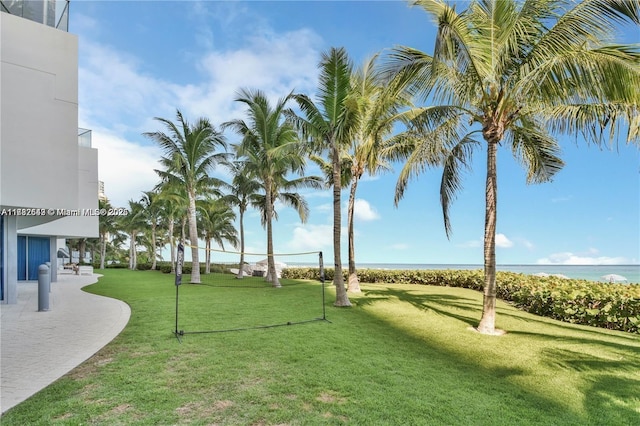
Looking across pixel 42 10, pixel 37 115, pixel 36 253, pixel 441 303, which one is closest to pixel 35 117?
pixel 37 115

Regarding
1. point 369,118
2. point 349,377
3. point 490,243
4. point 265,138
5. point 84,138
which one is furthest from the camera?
point 84,138

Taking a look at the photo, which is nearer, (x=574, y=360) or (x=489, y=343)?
(x=574, y=360)

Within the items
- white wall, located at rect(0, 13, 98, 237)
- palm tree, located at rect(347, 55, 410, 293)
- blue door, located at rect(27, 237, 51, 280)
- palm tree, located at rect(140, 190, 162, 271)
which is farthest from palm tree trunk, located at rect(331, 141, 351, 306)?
palm tree, located at rect(140, 190, 162, 271)

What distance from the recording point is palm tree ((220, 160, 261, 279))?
21.8m

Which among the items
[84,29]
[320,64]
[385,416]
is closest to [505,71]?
[320,64]

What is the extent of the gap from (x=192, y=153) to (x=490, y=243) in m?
17.1

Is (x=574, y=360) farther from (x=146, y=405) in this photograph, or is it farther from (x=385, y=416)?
(x=146, y=405)

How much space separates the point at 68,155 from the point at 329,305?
979 centimetres

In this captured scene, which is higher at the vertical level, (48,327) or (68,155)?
(68,155)

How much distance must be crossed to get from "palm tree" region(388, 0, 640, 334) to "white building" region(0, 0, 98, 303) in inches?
418

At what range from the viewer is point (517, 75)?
762cm

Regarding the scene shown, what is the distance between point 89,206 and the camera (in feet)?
77.5

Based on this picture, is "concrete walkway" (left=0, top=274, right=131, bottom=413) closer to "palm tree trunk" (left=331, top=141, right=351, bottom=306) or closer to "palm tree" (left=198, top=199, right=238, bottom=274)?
"palm tree trunk" (left=331, top=141, right=351, bottom=306)

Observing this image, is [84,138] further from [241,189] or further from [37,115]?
[37,115]
